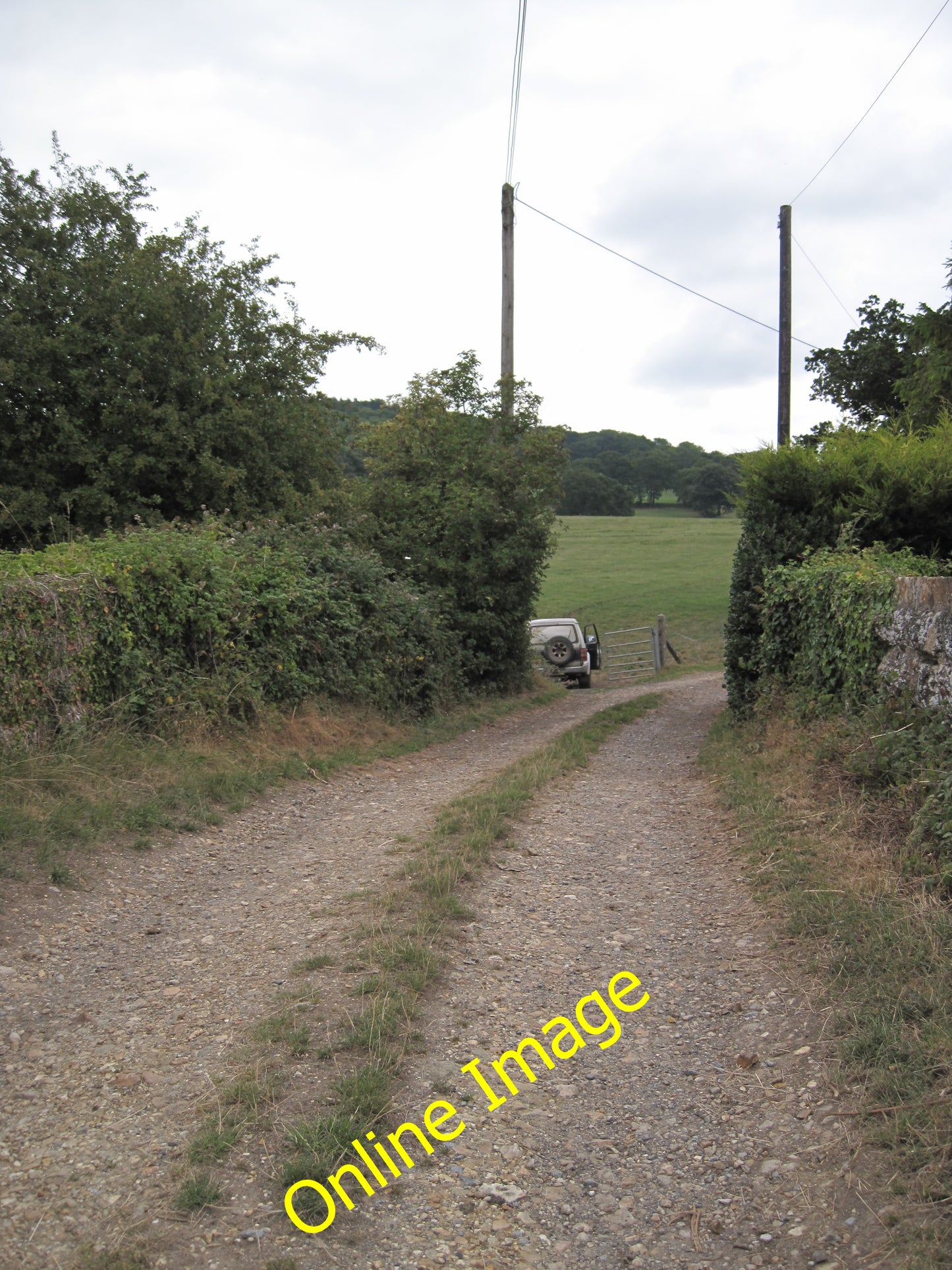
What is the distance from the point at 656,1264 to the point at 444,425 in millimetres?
16693

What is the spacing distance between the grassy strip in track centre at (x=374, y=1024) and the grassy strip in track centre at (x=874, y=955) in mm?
1867

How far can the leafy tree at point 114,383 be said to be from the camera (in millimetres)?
15328

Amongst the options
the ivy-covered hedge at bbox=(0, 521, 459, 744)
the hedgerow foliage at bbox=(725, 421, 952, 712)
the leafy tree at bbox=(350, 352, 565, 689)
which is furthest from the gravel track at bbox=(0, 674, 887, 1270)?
the leafy tree at bbox=(350, 352, 565, 689)

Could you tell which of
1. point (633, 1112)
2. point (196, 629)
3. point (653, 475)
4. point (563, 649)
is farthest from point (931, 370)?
point (653, 475)

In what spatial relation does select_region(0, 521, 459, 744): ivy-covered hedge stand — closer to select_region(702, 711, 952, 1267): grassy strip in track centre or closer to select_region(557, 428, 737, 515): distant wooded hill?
select_region(702, 711, 952, 1267): grassy strip in track centre

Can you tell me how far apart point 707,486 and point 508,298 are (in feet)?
255

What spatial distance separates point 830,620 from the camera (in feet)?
29.0

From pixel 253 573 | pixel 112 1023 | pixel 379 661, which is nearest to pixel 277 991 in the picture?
pixel 112 1023

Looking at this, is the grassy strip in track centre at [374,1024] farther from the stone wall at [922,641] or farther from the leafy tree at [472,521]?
the leafy tree at [472,521]

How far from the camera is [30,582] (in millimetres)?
8016

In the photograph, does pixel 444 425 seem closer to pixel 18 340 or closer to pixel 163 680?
pixel 18 340

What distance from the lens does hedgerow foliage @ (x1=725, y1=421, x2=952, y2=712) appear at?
10.6 m

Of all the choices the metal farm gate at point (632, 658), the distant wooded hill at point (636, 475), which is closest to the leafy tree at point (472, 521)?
the metal farm gate at point (632, 658)

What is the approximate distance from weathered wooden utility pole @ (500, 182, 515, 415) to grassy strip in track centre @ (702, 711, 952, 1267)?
12.7m
